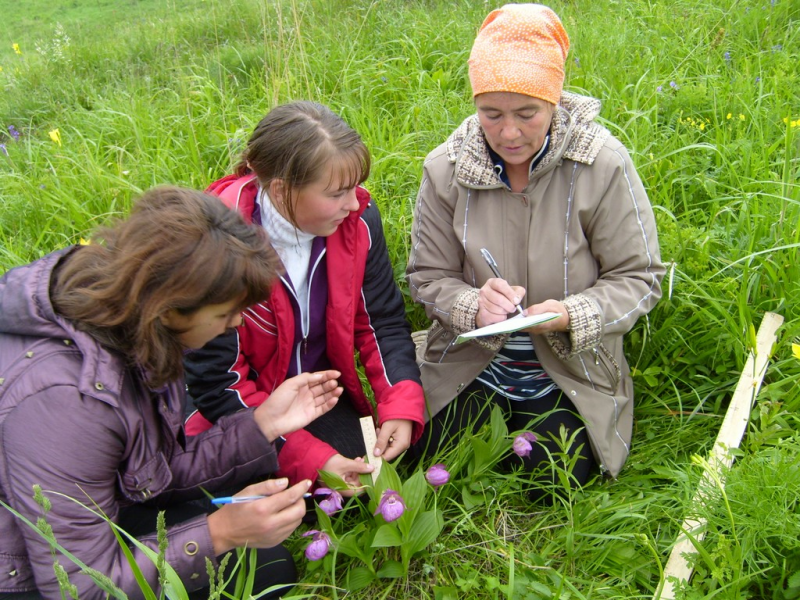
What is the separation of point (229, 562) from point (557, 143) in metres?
1.44

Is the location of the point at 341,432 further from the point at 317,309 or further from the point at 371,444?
the point at 317,309

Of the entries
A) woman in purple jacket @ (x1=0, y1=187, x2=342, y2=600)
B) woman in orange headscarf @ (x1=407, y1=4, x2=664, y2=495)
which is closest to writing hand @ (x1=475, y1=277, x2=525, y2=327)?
woman in orange headscarf @ (x1=407, y1=4, x2=664, y2=495)

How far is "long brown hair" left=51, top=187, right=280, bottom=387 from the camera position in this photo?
140cm

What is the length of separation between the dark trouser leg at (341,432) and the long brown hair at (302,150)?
704 millimetres

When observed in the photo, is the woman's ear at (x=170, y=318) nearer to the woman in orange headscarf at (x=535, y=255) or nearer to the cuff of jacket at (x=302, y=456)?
the cuff of jacket at (x=302, y=456)

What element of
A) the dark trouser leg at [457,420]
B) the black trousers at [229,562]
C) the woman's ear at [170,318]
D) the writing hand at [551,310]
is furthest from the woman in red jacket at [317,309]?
the woman's ear at [170,318]

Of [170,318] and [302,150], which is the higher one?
[302,150]

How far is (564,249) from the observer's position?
2.06 metres

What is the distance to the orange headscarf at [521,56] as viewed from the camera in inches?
72.0

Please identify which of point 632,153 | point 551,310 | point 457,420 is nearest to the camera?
point 551,310

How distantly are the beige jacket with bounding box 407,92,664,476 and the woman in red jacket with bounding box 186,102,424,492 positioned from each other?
18cm

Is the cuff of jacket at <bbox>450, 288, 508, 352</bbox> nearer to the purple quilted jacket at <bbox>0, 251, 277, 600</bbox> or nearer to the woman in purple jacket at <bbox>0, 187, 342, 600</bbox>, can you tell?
the woman in purple jacket at <bbox>0, 187, 342, 600</bbox>

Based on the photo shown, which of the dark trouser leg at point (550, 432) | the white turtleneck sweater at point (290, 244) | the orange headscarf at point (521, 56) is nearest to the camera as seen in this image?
the orange headscarf at point (521, 56)

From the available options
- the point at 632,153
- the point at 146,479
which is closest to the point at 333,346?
the point at 146,479
